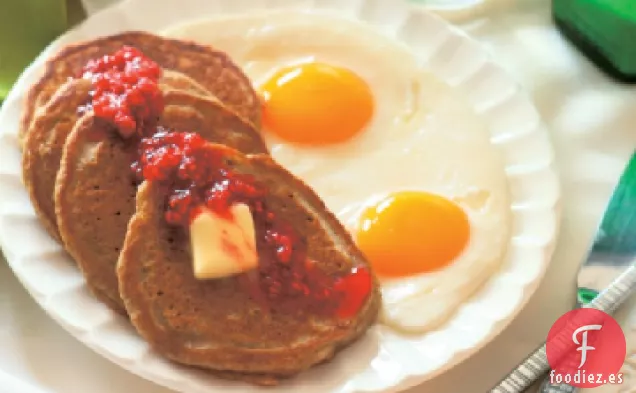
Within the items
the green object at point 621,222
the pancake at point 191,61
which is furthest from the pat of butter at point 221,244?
the green object at point 621,222

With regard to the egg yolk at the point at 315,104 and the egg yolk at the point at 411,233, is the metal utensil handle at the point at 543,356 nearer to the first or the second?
the egg yolk at the point at 411,233

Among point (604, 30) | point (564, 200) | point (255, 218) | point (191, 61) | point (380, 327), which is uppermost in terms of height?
point (191, 61)

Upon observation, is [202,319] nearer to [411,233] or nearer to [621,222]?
[411,233]

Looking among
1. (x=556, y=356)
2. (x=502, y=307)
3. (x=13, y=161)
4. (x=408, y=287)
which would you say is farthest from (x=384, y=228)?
(x=13, y=161)

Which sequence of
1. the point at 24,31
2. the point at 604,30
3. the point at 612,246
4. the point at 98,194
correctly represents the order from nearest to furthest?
the point at 98,194, the point at 612,246, the point at 24,31, the point at 604,30

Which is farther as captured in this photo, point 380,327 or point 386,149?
point 386,149

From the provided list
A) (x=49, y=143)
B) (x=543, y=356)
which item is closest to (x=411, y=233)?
(x=543, y=356)
